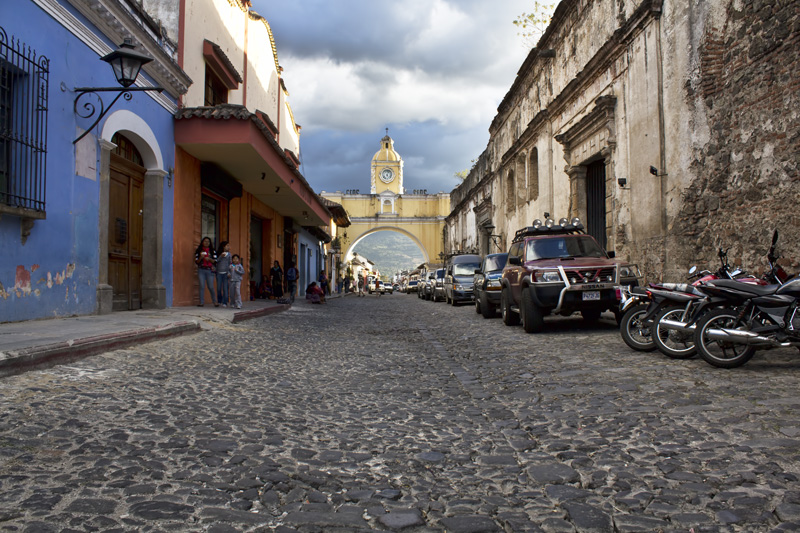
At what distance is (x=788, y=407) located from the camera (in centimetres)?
359

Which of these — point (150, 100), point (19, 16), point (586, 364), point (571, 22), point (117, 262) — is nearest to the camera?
point (586, 364)

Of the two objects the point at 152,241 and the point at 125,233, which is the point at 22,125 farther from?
the point at 152,241

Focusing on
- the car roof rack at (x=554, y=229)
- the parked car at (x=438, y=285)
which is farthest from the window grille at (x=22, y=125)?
the parked car at (x=438, y=285)

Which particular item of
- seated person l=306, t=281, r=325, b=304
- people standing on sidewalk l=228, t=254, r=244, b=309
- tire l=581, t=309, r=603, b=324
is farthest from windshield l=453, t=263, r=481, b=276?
tire l=581, t=309, r=603, b=324

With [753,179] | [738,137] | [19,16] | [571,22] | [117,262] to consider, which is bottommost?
[117,262]

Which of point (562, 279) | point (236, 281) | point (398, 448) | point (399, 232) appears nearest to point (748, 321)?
point (562, 279)

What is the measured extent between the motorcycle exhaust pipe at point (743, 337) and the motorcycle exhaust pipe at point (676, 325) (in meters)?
0.32

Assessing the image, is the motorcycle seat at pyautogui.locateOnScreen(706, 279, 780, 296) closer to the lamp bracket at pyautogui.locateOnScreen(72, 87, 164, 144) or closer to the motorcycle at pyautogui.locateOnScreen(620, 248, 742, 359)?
the motorcycle at pyautogui.locateOnScreen(620, 248, 742, 359)

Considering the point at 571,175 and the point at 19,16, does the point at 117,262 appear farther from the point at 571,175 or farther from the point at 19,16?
the point at 571,175

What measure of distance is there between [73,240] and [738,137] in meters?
9.77

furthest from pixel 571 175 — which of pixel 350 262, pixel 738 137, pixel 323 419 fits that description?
pixel 350 262

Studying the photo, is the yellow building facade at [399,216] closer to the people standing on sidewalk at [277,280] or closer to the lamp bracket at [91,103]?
the people standing on sidewalk at [277,280]

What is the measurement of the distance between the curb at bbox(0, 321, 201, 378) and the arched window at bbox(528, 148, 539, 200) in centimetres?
1579

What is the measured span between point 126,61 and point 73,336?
4.19 m
